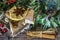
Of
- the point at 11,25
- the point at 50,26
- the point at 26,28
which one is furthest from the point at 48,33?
the point at 11,25

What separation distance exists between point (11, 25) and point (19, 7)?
173mm

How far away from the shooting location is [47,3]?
1815mm

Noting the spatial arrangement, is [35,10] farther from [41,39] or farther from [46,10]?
[41,39]

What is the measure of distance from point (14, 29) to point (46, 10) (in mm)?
322

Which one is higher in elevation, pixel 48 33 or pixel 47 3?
pixel 47 3

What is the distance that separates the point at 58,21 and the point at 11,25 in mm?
407

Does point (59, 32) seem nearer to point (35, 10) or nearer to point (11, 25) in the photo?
point (35, 10)

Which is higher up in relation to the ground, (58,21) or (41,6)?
(41,6)

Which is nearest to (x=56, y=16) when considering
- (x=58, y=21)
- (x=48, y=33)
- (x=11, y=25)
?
(x=58, y=21)

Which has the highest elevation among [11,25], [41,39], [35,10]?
[35,10]

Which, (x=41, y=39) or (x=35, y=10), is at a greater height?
(x=35, y=10)

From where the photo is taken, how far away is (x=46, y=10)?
5.95 feet

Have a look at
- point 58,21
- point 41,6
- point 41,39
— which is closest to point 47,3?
point 41,6

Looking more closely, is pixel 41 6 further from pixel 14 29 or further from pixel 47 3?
pixel 14 29
